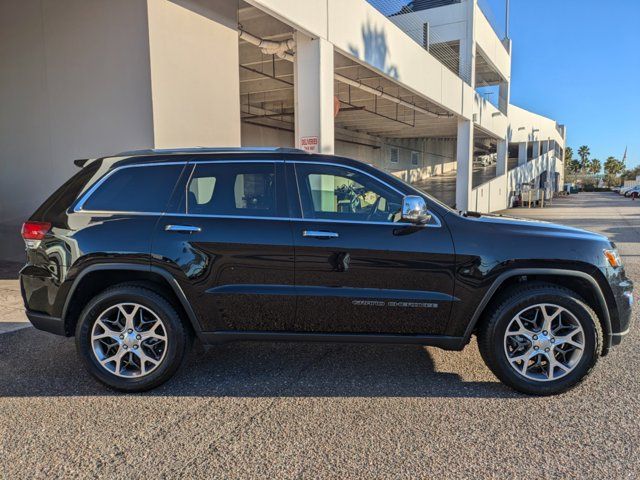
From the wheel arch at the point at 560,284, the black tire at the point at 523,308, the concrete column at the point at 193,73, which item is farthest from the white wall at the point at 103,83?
the black tire at the point at 523,308

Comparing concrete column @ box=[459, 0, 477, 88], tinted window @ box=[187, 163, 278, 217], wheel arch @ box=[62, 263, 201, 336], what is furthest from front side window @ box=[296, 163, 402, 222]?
concrete column @ box=[459, 0, 477, 88]

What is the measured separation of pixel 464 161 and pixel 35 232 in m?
19.1

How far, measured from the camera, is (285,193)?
3.72 metres

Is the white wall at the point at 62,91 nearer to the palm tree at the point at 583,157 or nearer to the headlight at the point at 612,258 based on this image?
the headlight at the point at 612,258

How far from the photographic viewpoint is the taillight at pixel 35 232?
3754 mm

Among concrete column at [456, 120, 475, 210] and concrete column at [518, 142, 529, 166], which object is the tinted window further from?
concrete column at [518, 142, 529, 166]

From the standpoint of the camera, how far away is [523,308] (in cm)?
352

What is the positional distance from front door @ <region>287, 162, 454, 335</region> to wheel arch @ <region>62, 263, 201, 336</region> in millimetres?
926

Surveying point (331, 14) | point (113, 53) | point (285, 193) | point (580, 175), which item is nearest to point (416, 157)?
point (331, 14)

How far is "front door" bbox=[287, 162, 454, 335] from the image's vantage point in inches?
138

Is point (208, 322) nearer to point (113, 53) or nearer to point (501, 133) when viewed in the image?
point (113, 53)

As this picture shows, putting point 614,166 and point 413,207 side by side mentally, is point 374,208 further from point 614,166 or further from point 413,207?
point 614,166

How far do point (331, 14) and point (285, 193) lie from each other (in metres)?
6.48

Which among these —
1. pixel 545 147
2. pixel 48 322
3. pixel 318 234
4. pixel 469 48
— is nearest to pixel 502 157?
pixel 469 48
